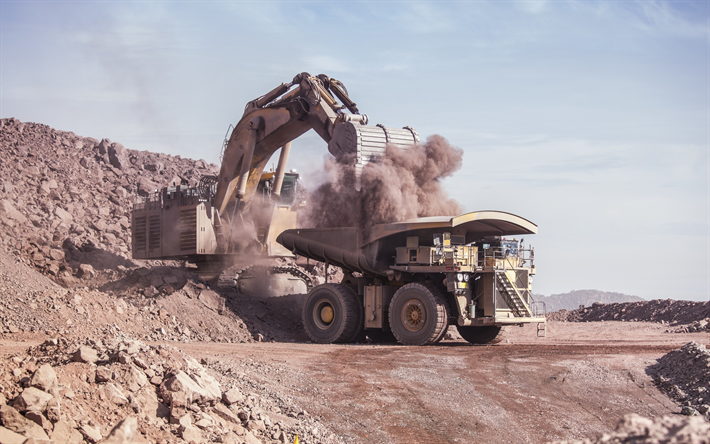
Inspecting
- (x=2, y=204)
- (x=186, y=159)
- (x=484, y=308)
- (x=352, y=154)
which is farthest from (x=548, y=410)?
(x=186, y=159)

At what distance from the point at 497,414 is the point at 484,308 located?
738cm

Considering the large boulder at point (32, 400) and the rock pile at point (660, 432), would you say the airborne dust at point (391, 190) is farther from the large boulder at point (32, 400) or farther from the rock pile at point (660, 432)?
the rock pile at point (660, 432)

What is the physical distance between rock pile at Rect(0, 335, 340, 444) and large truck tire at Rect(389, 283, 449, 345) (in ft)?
25.4

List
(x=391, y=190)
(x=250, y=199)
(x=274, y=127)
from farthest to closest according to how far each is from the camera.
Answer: (x=250, y=199) < (x=274, y=127) < (x=391, y=190)

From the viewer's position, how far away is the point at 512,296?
58.3 ft

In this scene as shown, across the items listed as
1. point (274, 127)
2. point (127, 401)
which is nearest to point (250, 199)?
point (274, 127)

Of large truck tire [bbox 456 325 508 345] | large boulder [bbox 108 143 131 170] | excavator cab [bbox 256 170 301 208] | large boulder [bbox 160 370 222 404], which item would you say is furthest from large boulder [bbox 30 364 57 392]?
large boulder [bbox 108 143 131 170]

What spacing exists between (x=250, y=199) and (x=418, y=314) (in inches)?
328

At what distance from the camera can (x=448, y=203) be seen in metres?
20.5

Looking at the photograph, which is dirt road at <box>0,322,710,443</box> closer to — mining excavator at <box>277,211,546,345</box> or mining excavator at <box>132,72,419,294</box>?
mining excavator at <box>277,211,546,345</box>

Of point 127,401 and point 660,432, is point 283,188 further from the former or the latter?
point 660,432

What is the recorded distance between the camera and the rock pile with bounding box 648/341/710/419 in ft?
35.9

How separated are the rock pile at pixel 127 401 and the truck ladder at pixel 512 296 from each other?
8.85m

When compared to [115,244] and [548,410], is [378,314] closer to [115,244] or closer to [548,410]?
[548,410]
